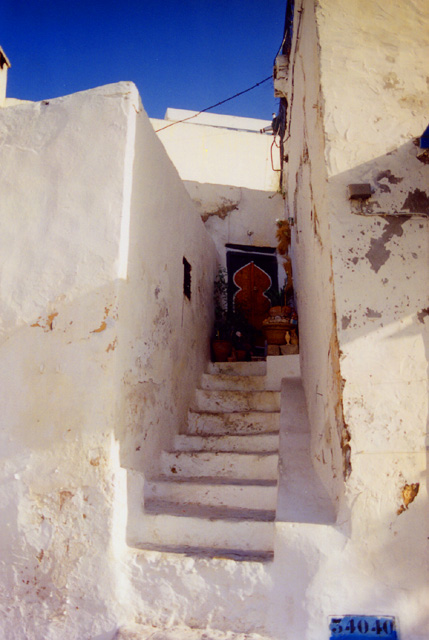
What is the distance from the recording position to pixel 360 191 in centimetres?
293

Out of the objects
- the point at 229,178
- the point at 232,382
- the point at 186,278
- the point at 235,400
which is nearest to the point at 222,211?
the point at 229,178

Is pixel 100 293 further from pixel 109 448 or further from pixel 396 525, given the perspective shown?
pixel 396 525

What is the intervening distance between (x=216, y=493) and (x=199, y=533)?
40 cm

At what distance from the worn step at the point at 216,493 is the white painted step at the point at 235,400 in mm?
1257

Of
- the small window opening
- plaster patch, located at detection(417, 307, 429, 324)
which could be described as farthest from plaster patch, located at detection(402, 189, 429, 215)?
the small window opening

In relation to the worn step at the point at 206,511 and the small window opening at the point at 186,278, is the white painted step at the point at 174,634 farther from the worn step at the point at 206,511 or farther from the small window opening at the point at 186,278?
the small window opening at the point at 186,278

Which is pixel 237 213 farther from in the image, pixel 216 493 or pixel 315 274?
pixel 216 493

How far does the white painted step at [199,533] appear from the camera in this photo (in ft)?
9.70

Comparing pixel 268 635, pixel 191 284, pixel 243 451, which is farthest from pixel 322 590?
pixel 191 284

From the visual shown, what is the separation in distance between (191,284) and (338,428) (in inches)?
112

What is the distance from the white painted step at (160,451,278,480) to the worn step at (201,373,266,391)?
1.38m

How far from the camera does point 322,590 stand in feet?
8.34

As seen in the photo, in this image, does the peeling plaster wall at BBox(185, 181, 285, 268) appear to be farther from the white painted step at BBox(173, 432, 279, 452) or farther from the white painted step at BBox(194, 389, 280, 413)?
the white painted step at BBox(173, 432, 279, 452)

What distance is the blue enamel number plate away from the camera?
2459 mm
